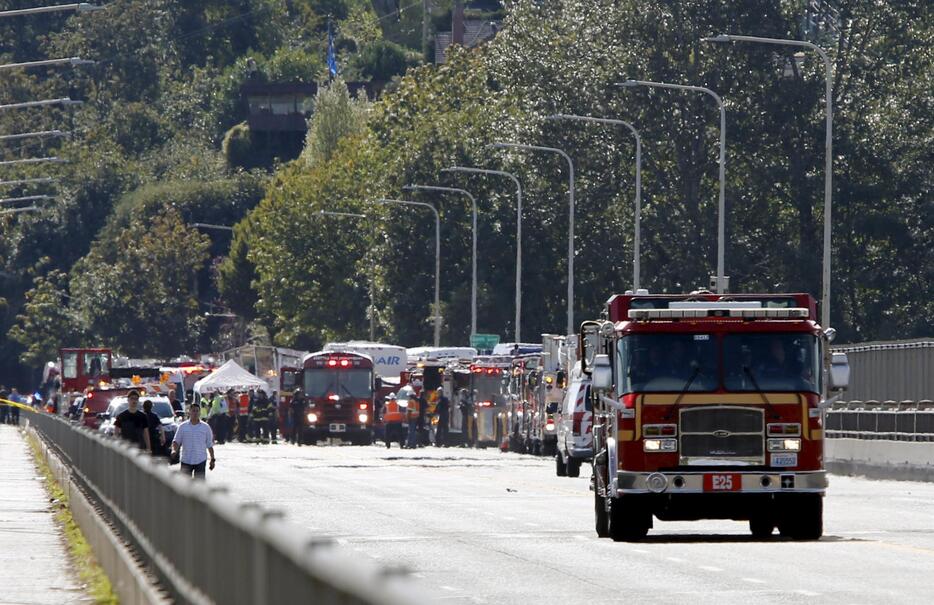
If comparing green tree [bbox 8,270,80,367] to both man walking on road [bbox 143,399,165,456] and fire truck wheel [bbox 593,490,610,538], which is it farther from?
fire truck wheel [bbox 593,490,610,538]

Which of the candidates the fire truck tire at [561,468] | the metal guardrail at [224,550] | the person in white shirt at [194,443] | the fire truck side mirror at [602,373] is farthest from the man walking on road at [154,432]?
the fire truck tire at [561,468]

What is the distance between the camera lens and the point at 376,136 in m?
108

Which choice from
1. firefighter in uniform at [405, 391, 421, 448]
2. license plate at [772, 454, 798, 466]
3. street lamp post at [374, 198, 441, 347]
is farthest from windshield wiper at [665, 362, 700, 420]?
street lamp post at [374, 198, 441, 347]

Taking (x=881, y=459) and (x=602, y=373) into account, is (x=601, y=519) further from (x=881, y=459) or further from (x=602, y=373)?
(x=881, y=459)

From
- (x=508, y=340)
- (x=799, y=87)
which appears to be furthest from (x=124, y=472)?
(x=508, y=340)

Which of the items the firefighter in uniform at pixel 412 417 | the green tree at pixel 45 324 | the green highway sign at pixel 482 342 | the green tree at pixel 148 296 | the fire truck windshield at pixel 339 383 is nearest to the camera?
the firefighter in uniform at pixel 412 417

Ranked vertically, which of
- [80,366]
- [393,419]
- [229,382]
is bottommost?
[393,419]

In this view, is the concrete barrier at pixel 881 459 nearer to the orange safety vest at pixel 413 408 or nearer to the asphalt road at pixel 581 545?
the asphalt road at pixel 581 545

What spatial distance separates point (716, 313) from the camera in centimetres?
2372

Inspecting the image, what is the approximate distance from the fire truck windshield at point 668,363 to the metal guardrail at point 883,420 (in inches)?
608

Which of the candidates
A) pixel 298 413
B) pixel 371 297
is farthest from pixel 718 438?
pixel 371 297

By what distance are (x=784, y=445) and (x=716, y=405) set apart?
2.56ft

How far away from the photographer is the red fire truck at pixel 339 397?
76.6 meters

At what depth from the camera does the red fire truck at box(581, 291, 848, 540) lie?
23.5 m
